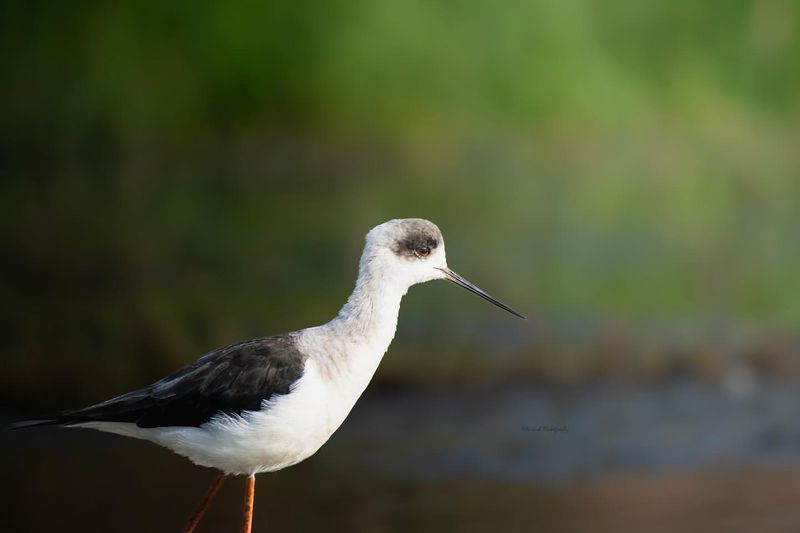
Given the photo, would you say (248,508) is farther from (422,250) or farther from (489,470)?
(489,470)

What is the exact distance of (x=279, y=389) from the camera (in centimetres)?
354

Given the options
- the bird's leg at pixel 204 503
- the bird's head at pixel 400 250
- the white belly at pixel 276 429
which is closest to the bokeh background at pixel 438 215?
the bird's leg at pixel 204 503

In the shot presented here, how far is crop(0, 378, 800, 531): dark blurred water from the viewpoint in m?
5.88

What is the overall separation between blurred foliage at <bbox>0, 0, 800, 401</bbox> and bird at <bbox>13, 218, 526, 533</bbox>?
4448 mm

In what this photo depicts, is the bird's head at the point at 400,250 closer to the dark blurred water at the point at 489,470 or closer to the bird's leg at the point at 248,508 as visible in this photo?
the bird's leg at the point at 248,508

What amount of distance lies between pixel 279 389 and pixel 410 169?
20.5ft

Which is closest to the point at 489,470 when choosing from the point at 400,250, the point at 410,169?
the point at 400,250

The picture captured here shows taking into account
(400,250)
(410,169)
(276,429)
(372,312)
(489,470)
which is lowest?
(276,429)

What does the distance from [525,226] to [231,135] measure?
105 inches

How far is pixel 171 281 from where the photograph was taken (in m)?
8.75

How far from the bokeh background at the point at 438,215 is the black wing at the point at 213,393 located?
2975 millimetres

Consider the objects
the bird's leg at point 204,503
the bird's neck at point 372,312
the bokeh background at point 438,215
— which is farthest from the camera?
the bokeh background at point 438,215

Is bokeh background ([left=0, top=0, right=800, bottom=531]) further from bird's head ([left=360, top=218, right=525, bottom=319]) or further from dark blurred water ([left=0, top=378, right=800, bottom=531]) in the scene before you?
bird's head ([left=360, top=218, right=525, bottom=319])

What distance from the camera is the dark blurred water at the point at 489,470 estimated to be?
588cm
